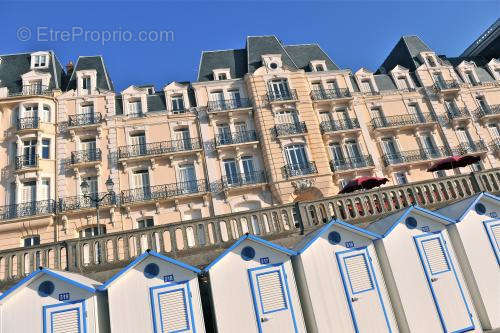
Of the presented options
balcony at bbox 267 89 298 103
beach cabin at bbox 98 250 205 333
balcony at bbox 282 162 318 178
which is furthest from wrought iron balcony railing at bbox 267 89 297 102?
beach cabin at bbox 98 250 205 333

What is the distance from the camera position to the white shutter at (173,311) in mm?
7852

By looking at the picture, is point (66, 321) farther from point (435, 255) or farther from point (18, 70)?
point (18, 70)

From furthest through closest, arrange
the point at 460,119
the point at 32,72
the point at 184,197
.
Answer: the point at 460,119 < the point at 32,72 < the point at 184,197

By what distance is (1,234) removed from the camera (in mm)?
19625

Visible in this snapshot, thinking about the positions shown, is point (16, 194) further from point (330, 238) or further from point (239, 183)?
point (330, 238)

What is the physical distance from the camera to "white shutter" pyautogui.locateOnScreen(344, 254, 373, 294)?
8781 millimetres

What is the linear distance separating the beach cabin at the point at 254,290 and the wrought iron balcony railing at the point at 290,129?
15324 mm

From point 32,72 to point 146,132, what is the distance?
8683 mm

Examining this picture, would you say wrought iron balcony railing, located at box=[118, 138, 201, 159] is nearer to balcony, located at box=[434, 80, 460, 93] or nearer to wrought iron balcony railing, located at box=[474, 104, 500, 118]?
balcony, located at box=[434, 80, 460, 93]

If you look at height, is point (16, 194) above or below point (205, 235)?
above

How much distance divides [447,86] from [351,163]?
1156 cm

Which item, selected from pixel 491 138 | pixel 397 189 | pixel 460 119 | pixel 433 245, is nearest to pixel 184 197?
pixel 397 189

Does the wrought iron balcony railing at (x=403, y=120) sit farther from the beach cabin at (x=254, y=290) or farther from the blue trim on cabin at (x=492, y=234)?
the beach cabin at (x=254, y=290)

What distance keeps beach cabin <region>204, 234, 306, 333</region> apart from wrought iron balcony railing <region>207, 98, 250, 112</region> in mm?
16685
